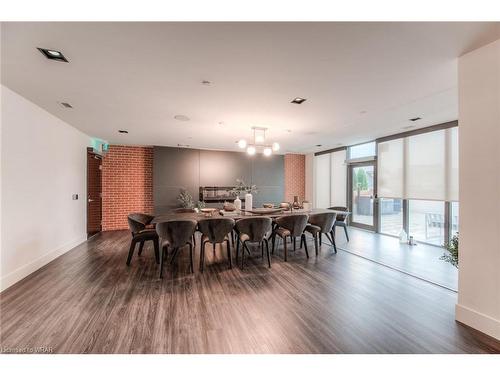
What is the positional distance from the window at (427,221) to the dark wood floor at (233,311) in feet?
7.58

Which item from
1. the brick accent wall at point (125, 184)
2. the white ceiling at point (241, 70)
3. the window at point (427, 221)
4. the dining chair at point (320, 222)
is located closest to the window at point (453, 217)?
the window at point (427, 221)

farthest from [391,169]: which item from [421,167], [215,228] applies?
[215,228]

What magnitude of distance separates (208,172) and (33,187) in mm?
4107

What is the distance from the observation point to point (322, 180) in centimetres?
799

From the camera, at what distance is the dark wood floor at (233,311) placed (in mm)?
1753

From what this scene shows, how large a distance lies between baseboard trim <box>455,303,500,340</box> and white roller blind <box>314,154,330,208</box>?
19.0 ft

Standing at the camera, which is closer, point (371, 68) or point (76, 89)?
point (371, 68)

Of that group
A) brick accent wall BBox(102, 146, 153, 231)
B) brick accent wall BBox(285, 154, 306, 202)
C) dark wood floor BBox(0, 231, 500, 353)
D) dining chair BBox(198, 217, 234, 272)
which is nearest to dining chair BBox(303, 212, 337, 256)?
dark wood floor BBox(0, 231, 500, 353)

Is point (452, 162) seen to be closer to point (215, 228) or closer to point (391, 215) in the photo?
point (391, 215)

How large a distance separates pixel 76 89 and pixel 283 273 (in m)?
3.65

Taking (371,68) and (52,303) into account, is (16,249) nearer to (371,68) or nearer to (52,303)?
(52,303)
